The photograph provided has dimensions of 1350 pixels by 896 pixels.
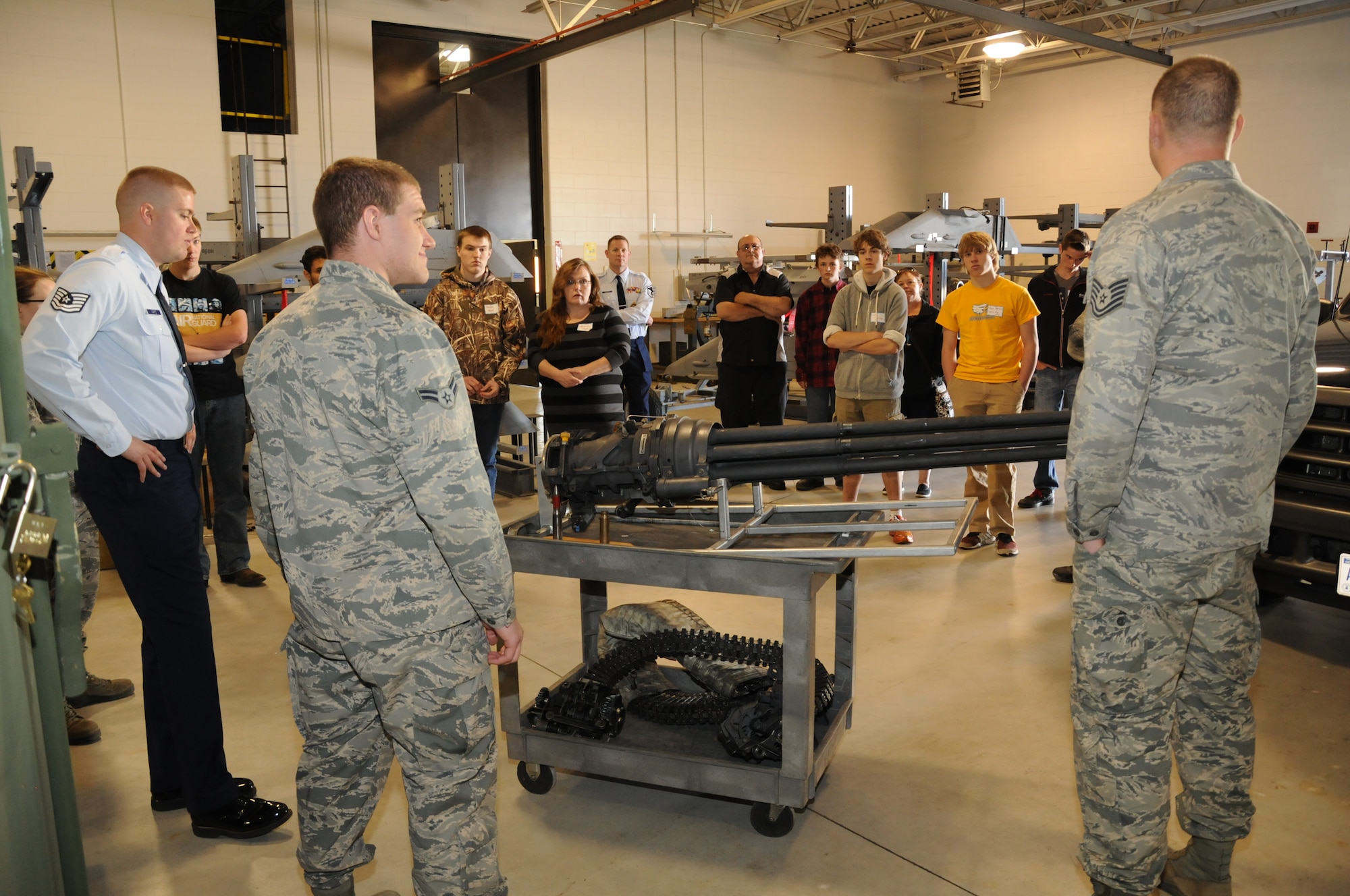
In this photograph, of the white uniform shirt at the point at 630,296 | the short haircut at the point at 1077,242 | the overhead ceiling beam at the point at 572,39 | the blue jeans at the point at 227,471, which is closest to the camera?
the blue jeans at the point at 227,471

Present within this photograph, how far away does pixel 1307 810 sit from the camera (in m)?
2.44

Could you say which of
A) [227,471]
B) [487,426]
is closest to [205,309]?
[227,471]

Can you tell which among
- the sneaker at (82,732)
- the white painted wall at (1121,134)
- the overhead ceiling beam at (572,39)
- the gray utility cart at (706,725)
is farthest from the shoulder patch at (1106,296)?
the white painted wall at (1121,134)

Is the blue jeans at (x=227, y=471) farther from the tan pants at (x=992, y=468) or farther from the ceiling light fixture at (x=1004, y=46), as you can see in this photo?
the ceiling light fixture at (x=1004, y=46)

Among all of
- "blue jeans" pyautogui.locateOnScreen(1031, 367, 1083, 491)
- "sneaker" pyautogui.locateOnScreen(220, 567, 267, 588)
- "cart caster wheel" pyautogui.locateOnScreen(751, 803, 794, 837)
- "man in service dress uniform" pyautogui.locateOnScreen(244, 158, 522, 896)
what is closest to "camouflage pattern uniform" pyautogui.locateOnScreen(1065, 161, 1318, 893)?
"cart caster wheel" pyautogui.locateOnScreen(751, 803, 794, 837)

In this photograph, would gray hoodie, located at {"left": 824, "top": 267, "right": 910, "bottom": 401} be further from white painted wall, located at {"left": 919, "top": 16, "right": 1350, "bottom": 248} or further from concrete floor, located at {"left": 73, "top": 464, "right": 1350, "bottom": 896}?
white painted wall, located at {"left": 919, "top": 16, "right": 1350, "bottom": 248}

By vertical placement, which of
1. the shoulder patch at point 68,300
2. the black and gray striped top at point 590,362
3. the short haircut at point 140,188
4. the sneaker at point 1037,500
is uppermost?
the short haircut at point 140,188

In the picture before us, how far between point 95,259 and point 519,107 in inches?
365

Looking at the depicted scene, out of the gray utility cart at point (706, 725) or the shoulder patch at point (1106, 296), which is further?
the gray utility cart at point (706, 725)

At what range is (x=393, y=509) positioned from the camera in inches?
67.9

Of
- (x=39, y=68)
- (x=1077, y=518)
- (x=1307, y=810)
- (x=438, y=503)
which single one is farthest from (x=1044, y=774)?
(x=39, y=68)

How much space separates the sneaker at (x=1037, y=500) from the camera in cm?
582

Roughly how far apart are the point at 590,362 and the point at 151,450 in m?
2.41

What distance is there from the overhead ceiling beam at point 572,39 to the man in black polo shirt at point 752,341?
3047 mm
